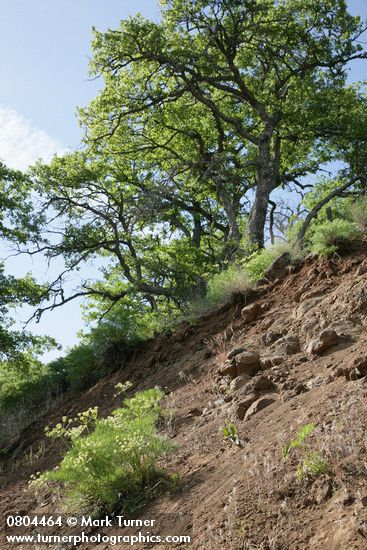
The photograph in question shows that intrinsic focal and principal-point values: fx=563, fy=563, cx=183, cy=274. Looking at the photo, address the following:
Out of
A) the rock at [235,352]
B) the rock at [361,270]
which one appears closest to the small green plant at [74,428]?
the rock at [235,352]

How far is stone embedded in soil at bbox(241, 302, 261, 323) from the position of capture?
28.3 ft

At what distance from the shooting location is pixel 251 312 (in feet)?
28.3

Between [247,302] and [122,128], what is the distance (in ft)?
31.1

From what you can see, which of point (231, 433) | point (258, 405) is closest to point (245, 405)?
point (258, 405)

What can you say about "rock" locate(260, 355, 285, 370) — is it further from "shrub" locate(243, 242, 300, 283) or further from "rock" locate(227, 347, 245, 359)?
"shrub" locate(243, 242, 300, 283)

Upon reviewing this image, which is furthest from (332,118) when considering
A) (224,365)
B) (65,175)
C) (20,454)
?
(20,454)

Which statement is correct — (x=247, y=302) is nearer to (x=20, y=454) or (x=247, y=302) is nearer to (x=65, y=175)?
(x=20, y=454)

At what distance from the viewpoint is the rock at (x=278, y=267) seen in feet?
30.8

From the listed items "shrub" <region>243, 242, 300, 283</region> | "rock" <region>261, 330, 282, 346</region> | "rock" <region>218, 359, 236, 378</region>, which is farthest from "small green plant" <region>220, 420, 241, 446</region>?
"shrub" <region>243, 242, 300, 283</region>

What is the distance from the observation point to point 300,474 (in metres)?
3.68

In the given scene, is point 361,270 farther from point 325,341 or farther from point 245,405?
point 245,405

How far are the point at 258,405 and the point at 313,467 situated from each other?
1962 millimetres

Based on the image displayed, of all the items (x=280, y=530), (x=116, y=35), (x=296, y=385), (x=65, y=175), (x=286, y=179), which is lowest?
(x=280, y=530)

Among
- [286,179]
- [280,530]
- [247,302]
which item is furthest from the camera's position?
[286,179]
